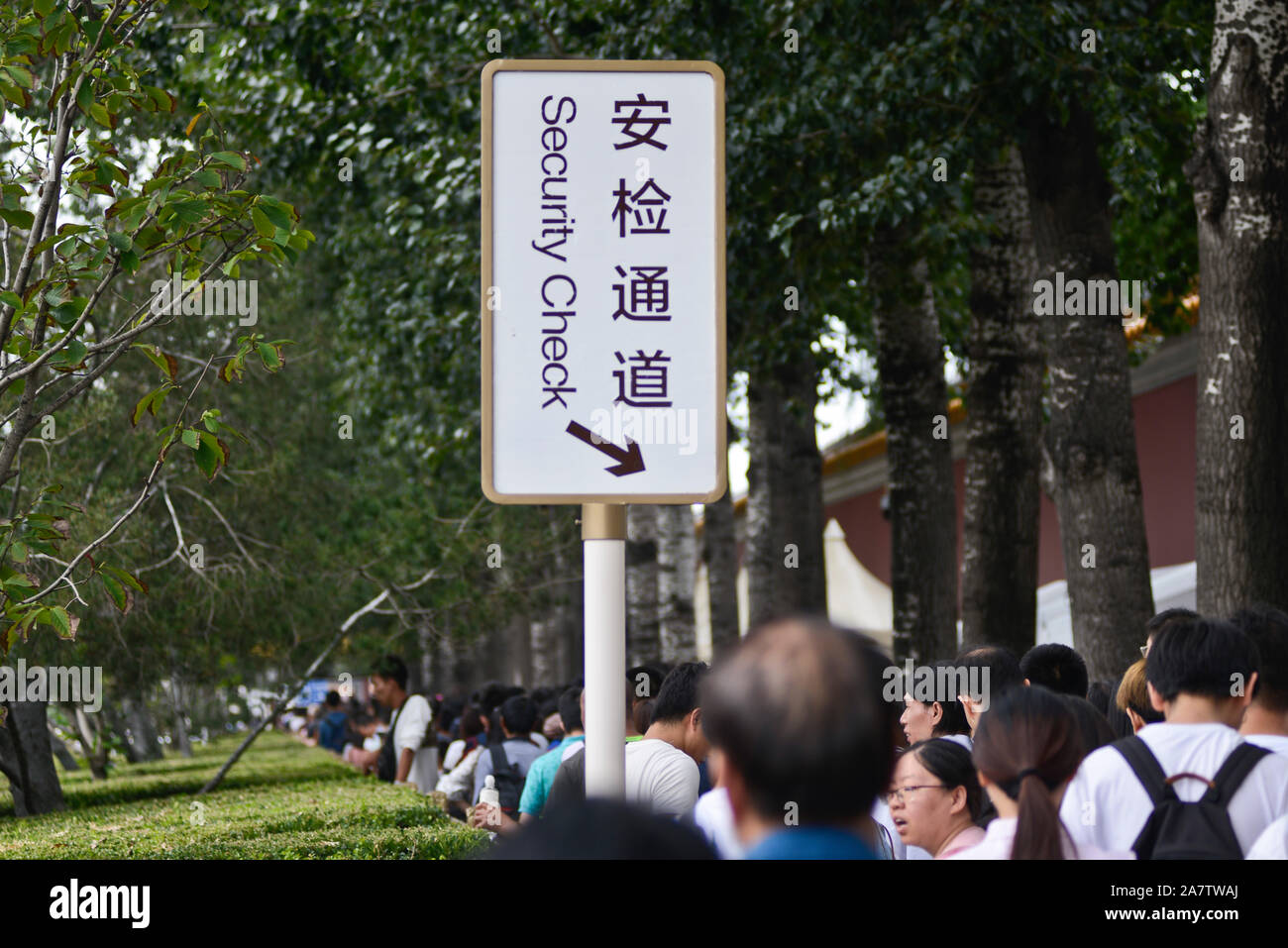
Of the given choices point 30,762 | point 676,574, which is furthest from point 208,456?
point 676,574

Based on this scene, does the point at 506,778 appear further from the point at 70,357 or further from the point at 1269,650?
the point at 1269,650

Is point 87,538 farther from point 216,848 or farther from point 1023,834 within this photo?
point 1023,834

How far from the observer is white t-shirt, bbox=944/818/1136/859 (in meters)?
3.39

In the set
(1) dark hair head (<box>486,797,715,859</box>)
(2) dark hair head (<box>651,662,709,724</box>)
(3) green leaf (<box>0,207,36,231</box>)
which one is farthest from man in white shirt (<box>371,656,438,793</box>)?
(1) dark hair head (<box>486,797,715,859</box>)

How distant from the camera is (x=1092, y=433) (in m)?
9.69

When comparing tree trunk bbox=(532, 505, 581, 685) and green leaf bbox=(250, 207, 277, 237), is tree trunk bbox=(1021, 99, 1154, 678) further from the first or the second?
tree trunk bbox=(532, 505, 581, 685)

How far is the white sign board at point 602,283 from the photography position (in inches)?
147

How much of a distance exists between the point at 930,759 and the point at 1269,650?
3.91 feet

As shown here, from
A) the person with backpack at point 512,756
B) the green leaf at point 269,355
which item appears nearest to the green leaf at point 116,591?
the green leaf at point 269,355

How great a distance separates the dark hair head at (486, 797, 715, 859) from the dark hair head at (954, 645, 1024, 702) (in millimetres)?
3779

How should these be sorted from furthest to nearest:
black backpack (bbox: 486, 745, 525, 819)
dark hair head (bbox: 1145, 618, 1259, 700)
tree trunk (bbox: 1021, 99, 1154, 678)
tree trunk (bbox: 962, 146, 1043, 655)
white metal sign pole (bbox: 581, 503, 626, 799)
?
1. tree trunk (bbox: 962, 146, 1043, 655)
2. tree trunk (bbox: 1021, 99, 1154, 678)
3. black backpack (bbox: 486, 745, 525, 819)
4. dark hair head (bbox: 1145, 618, 1259, 700)
5. white metal sign pole (bbox: 581, 503, 626, 799)

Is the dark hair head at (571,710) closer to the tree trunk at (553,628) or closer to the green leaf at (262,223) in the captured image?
the green leaf at (262,223)

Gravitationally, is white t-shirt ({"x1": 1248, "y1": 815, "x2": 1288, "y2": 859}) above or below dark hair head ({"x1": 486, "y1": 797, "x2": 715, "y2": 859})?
below

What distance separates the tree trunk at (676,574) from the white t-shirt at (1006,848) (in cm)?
1344
